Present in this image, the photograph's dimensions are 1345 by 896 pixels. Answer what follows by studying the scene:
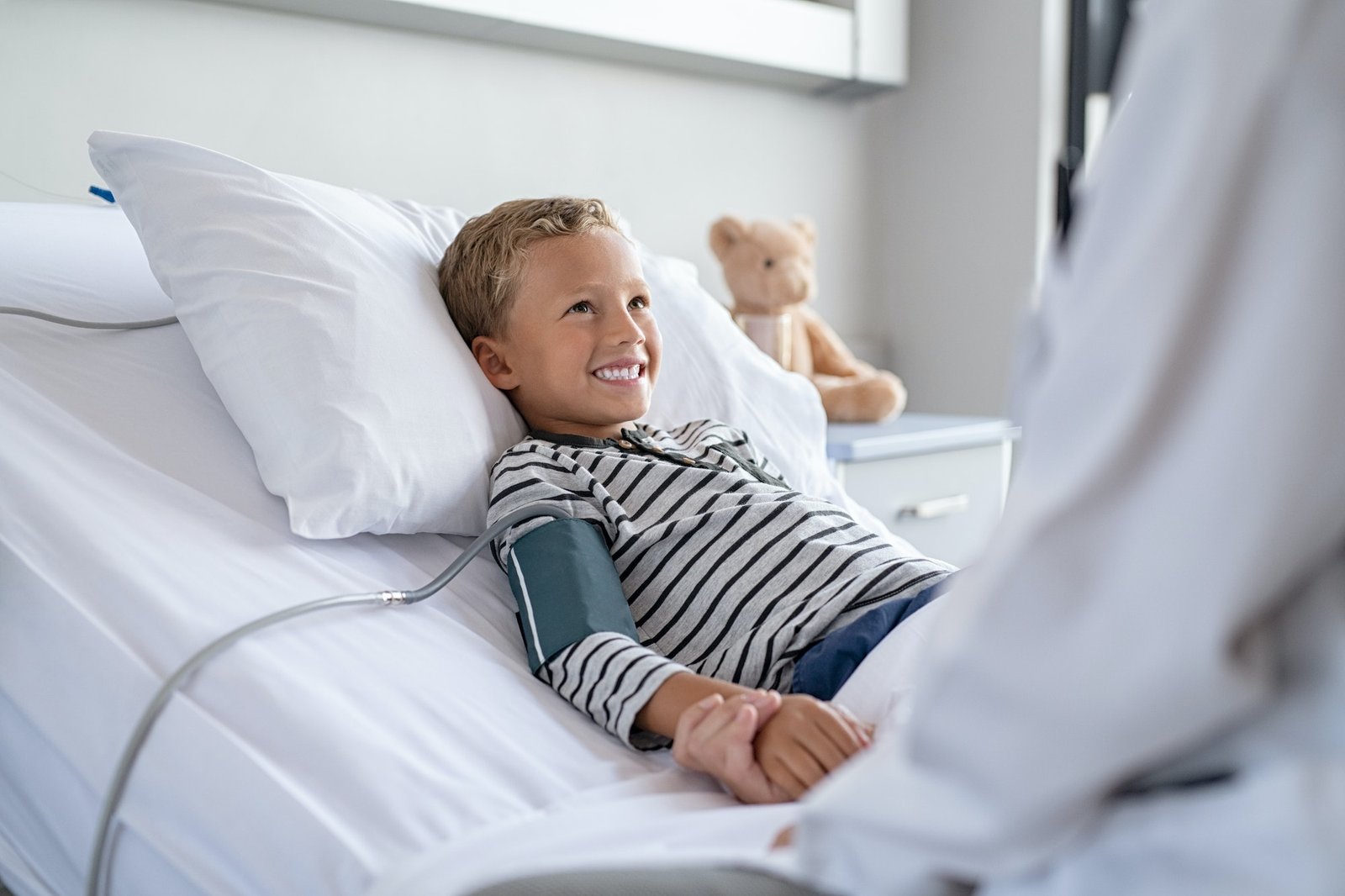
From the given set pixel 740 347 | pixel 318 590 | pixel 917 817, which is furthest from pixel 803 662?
pixel 740 347

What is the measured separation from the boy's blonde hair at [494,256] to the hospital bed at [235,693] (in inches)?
9.4

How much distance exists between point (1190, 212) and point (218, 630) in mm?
626

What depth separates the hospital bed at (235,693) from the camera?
595mm

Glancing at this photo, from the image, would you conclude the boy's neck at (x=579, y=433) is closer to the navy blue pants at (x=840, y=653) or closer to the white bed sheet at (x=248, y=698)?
the white bed sheet at (x=248, y=698)

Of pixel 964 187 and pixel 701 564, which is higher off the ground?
pixel 964 187

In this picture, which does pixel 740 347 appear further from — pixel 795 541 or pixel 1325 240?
pixel 1325 240

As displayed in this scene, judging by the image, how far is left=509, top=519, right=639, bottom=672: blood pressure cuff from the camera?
80cm

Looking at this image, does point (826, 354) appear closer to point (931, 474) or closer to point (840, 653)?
point (931, 474)

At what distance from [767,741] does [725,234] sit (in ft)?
4.70

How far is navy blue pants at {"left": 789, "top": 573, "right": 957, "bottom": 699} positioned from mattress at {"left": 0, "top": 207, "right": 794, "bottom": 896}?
123mm

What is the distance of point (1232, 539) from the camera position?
308 millimetres

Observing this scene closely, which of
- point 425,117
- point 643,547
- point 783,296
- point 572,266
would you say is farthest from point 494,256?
point 783,296

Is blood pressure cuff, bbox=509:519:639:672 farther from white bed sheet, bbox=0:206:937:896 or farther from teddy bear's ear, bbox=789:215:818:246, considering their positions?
teddy bear's ear, bbox=789:215:818:246

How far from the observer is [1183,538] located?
313 millimetres
